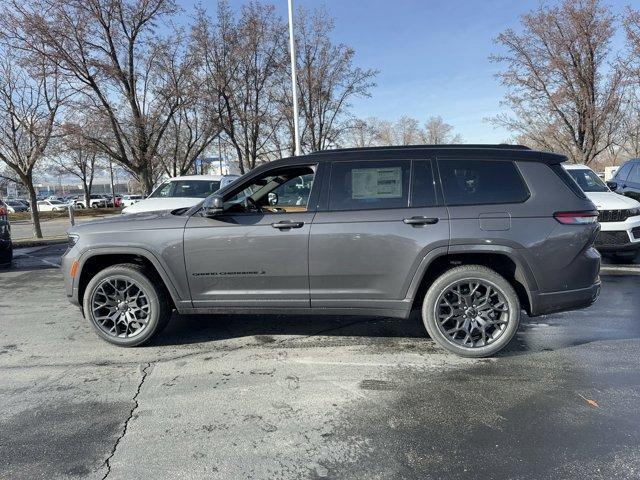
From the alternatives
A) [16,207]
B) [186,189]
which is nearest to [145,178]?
[186,189]

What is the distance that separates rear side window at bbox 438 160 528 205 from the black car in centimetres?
776

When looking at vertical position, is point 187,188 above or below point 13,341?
above

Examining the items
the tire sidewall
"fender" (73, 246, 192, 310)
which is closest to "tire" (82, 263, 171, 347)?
the tire sidewall

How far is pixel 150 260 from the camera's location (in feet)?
14.4

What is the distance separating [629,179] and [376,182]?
386 inches

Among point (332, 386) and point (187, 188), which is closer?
point (332, 386)

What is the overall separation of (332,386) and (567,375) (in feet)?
6.47

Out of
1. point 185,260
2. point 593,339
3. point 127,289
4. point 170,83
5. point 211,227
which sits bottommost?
point 593,339

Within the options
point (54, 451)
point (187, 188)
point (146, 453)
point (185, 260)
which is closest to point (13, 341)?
point (185, 260)

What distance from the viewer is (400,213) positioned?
4059 mm

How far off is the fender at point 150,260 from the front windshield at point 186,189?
7.13m

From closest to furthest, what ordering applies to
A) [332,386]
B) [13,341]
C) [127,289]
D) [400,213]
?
[332,386] < [400,213] < [127,289] < [13,341]

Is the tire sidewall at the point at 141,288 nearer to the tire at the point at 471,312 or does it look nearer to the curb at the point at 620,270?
the tire at the point at 471,312

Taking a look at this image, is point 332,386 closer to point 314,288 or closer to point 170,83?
point 314,288
